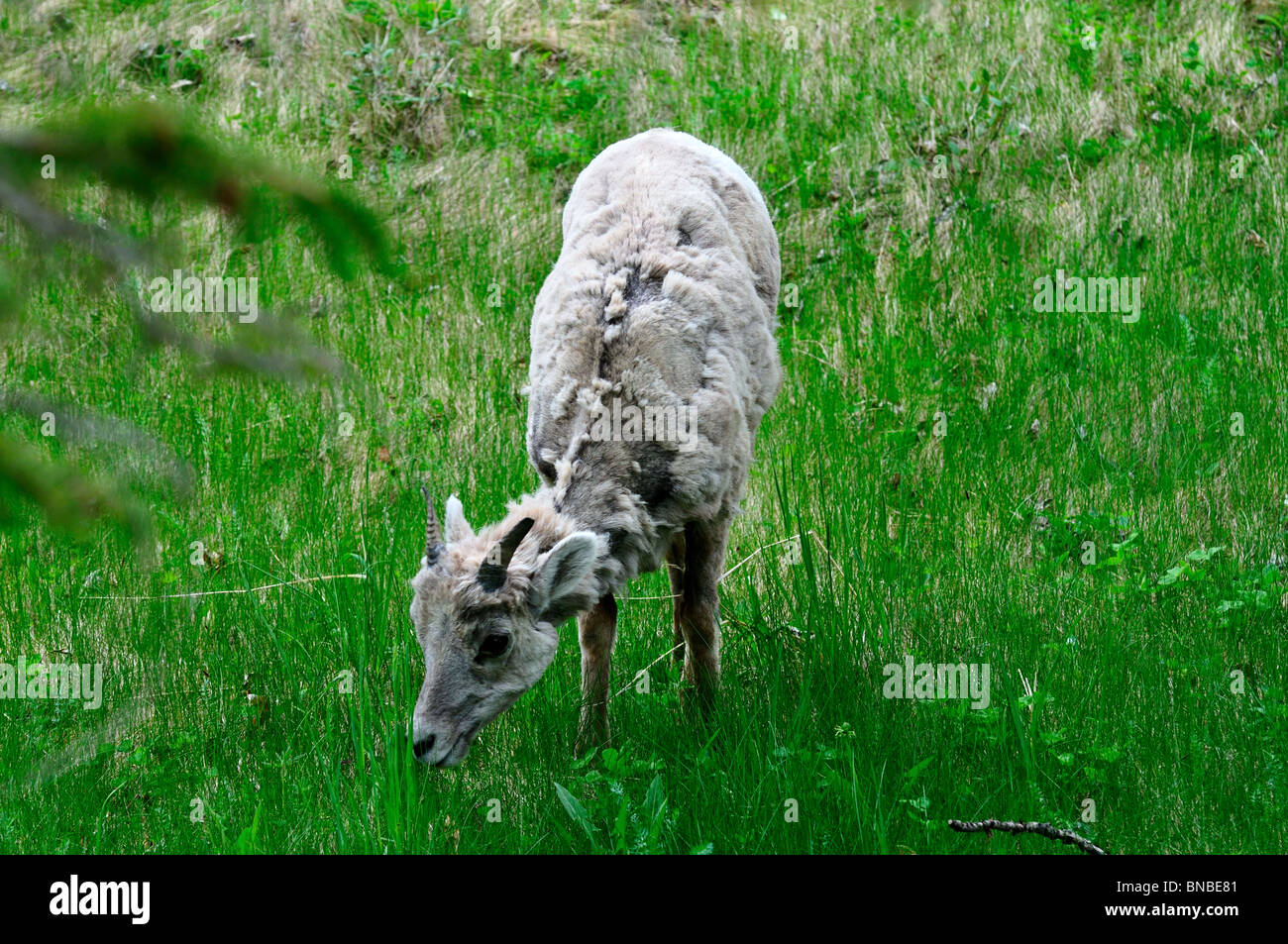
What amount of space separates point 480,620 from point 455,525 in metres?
0.54

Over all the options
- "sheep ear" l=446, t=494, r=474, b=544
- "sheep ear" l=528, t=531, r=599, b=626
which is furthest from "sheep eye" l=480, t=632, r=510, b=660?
"sheep ear" l=446, t=494, r=474, b=544

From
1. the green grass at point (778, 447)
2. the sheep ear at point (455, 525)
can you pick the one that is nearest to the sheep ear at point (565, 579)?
the sheep ear at point (455, 525)

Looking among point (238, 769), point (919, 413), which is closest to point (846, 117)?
point (919, 413)

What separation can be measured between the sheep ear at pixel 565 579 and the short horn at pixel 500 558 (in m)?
0.13

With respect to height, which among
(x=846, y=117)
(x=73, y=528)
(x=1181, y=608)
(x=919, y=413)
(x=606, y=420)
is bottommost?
(x=1181, y=608)

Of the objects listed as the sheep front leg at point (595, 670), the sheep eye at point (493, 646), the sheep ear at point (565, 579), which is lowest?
the sheep front leg at point (595, 670)

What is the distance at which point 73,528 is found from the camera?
192 centimetres

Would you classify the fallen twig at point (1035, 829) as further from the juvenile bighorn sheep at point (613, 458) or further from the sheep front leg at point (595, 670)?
the sheep front leg at point (595, 670)

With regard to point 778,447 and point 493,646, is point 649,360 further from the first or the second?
Result: point 778,447

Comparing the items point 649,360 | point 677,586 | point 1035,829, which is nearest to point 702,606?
point 677,586

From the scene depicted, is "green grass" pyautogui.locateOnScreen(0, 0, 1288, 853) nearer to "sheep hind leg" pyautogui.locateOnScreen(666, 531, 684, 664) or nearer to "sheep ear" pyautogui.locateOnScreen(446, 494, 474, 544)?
"sheep hind leg" pyautogui.locateOnScreen(666, 531, 684, 664)

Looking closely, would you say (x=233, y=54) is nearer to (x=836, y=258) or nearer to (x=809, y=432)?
(x=836, y=258)

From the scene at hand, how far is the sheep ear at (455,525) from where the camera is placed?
5309 mm

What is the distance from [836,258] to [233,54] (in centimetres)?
664
